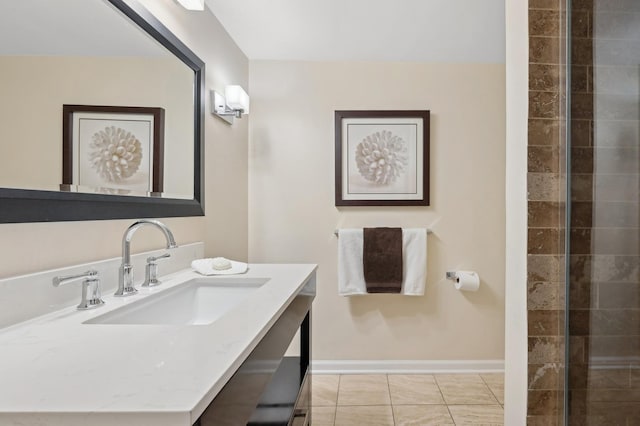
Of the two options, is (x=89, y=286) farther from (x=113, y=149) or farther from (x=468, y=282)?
(x=468, y=282)

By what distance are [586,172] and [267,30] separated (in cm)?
182

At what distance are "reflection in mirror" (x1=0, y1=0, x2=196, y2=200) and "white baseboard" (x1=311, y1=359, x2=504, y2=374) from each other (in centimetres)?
172

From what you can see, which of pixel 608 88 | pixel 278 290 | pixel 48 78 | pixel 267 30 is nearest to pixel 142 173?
pixel 48 78

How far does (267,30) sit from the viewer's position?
89.2 inches

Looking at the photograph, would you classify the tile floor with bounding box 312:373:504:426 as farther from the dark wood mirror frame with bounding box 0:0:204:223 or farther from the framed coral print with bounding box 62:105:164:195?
→ the framed coral print with bounding box 62:105:164:195

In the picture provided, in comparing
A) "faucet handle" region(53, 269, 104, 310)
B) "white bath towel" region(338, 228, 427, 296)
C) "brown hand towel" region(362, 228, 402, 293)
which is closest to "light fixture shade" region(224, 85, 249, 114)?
"white bath towel" region(338, 228, 427, 296)

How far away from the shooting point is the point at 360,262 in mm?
2604

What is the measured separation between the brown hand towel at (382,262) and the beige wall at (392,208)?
0.15 metres

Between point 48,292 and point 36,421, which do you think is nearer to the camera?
point 36,421

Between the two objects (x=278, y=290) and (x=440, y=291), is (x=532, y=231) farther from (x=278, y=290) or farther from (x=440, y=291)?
(x=440, y=291)

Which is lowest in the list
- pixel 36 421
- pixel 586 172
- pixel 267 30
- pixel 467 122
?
pixel 36 421

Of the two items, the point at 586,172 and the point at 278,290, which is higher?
the point at 586,172

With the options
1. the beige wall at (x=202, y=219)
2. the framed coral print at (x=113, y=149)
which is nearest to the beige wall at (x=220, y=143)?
the beige wall at (x=202, y=219)

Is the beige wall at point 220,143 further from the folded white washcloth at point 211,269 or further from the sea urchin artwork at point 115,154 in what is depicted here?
the sea urchin artwork at point 115,154
